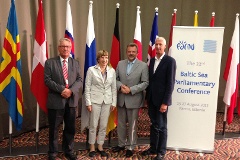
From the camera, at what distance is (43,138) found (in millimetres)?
3977

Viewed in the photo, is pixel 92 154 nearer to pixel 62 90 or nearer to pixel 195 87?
pixel 62 90

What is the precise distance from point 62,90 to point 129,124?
1025mm

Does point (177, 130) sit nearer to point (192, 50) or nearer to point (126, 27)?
point (192, 50)

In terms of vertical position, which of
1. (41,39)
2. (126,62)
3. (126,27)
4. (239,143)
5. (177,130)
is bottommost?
(239,143)

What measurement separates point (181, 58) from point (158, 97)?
67 centimetres

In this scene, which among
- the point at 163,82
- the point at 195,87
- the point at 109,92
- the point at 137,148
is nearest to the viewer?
the point at 163,82

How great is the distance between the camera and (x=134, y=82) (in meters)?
3.21

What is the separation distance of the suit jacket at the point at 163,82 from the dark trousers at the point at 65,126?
1.04 m

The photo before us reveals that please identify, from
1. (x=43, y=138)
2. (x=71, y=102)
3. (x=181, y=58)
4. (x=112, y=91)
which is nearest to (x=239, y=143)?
(x=181, y=58)

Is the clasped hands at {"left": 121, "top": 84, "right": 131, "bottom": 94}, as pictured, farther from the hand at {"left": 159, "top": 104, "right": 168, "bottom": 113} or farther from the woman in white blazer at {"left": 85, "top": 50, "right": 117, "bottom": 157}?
the hand at {"left": 159, "top": 104, "right": 168, "bottom": 113}

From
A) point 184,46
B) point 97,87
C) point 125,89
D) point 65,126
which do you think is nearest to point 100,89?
point 97,87

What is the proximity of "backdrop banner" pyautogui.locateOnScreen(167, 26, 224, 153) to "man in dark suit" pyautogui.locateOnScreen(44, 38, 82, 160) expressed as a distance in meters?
1.36

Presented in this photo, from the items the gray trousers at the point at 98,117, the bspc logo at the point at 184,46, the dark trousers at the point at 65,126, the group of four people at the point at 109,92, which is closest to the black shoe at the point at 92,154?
the group of four people at the point at 109,92

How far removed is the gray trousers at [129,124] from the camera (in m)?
3.32
